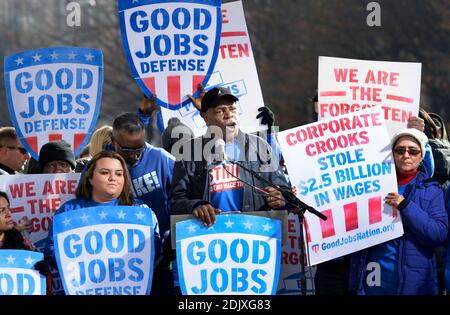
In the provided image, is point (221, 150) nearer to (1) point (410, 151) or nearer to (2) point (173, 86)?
(1) point (410, 151)

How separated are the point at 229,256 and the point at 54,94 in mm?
2563

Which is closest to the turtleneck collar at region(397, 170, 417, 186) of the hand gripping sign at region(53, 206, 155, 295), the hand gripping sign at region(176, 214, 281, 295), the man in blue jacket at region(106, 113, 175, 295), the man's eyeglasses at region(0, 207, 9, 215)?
the hand gripping sign at region(176, 214, 281, 295)

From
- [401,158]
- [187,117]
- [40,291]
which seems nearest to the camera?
[40,291]

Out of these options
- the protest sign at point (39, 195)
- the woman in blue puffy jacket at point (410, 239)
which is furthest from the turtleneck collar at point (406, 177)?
the protest sign at point (39, 195)

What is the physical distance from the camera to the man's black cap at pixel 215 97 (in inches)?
355

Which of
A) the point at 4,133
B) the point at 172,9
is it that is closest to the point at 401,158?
the point at 172,9

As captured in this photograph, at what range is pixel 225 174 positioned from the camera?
8.70 m

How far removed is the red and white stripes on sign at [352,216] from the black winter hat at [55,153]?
1.96m

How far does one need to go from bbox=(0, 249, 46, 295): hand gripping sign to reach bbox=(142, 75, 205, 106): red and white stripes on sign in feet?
7.18

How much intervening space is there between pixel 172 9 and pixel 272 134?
1193 millimetres

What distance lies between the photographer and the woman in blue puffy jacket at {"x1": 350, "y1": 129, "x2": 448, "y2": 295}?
866 cm

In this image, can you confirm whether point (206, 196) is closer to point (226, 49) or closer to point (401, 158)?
point (401, 158)

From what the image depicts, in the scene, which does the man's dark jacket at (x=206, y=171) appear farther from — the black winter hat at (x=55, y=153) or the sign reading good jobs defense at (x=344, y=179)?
the black winter hat at (x=55, y=153)

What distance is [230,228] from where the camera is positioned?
8.41m
